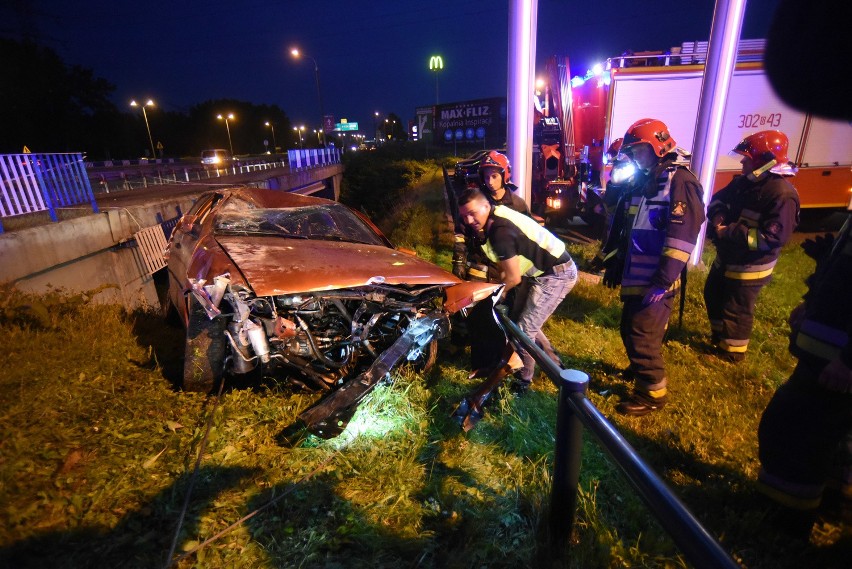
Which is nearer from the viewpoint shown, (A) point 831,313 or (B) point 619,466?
(B) point 619,466

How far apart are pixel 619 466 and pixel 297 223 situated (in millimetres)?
3602

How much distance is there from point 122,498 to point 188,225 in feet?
10.4

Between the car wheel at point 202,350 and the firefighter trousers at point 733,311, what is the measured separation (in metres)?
4.04

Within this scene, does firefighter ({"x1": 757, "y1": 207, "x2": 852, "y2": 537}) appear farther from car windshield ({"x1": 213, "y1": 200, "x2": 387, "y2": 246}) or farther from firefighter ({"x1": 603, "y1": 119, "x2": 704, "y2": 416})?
car windshield ({"x1": 213, "y1": 200, "x2": 387, "y2": 246})

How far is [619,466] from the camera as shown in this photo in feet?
3.60

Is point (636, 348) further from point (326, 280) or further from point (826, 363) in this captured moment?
point (326, 280)

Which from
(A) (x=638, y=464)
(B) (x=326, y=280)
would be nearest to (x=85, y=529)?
(B) (x=326, y=280)

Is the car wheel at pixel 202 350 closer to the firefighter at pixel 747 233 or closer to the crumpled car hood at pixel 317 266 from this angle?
the crumpled car hood at pixel 317 266

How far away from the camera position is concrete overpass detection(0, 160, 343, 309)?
4.57 m

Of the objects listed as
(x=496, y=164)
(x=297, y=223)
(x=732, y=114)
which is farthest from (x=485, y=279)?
(x=732, y=114)

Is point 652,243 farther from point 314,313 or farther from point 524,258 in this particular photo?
point 314,313

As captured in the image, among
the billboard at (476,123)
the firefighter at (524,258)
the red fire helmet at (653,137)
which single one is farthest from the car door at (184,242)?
the billboard at (476,123)

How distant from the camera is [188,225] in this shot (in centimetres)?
455

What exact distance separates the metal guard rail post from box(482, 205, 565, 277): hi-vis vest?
102 cm
